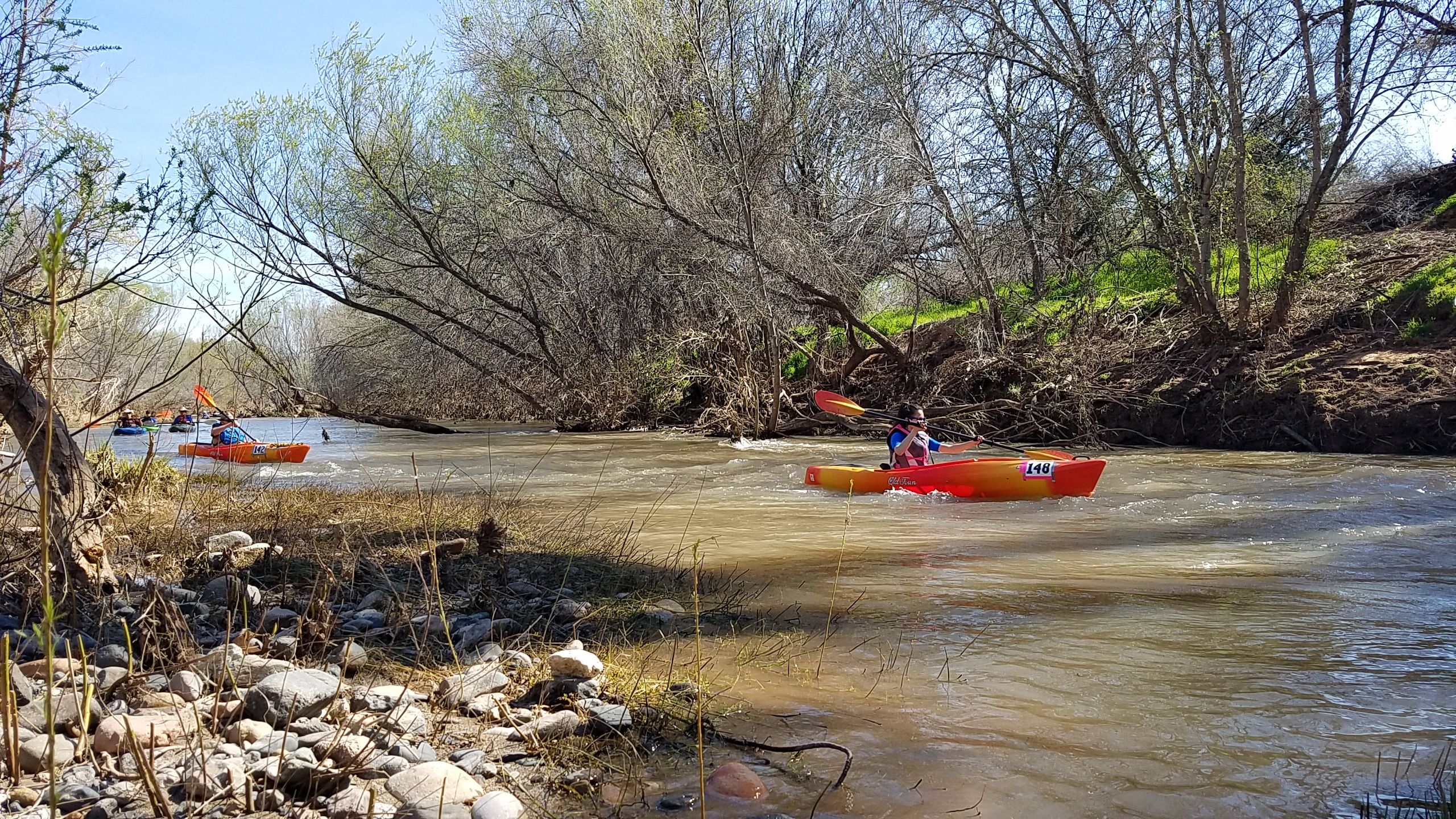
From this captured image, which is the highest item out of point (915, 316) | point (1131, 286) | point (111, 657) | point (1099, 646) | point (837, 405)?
point (1131, 286)

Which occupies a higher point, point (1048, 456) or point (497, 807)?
point (1048, 456)

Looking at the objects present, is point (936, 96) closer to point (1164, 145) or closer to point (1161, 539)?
point (1164, 145)

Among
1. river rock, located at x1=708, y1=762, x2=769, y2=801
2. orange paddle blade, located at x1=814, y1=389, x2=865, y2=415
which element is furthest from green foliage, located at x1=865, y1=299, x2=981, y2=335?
river rock, located at x1=708, y1=762, x2=769, y2=801

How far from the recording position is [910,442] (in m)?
11.0

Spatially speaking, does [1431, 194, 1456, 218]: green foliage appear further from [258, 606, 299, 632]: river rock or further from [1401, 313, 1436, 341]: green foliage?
[258, 606, 299, 632]: river rock

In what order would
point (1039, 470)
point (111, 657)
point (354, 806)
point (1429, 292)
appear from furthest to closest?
1. point (1429, 292)
2. point (1039, 470)
3. point (111, 657)
4. point (354, 806)

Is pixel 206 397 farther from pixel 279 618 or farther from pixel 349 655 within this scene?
pixel 349 655

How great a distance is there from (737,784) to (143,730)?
1.70m

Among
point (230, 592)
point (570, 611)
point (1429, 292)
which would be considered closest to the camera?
point (230, 592)

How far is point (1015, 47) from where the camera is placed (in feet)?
48.4

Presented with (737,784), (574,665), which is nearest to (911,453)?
(574,665)

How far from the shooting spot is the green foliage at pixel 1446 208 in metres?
15.2

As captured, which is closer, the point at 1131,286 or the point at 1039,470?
the point at 1039,470

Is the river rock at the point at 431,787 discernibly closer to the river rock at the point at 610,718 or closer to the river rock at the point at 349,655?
the river rock at the point at 610,718
